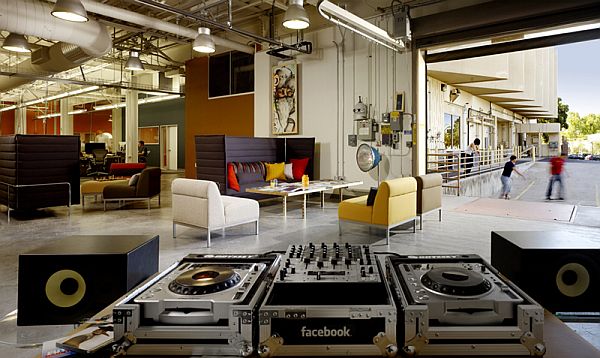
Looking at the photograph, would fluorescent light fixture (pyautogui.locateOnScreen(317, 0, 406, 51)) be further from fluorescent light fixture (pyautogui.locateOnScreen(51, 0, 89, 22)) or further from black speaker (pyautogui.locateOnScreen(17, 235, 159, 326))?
black speaker (pyautogui.locateOnScreen(17, 235, 159, 326))

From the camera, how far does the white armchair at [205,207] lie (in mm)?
5027

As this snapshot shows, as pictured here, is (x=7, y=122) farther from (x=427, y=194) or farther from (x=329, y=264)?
(x=329, y=264)

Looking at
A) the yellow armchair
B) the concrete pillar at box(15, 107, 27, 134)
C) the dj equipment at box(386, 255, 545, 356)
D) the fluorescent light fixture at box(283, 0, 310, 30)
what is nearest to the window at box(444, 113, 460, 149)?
the yellow armchair

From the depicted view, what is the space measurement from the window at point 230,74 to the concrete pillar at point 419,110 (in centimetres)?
495

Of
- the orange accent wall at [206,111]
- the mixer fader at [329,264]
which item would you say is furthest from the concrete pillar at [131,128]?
the mixer fader at [329,264]

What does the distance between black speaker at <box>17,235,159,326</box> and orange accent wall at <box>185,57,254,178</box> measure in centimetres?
1020

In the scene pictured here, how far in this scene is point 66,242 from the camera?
5.10ft

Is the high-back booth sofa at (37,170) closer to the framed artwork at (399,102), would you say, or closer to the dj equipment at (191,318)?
the framed artwork at (399,102)

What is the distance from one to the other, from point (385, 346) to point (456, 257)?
0.58 metres

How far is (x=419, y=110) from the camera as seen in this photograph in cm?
824

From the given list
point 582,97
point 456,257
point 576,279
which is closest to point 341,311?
point 456,257

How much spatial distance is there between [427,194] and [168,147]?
1686 cm

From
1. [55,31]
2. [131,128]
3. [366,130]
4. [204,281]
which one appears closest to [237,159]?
[366,130]

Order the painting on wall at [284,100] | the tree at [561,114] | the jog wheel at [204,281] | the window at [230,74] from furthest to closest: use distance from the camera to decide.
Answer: the tree at [561,114] < the window at [230,74] < the painting on wall at [284,100] < the jog wheel at [204,281]
